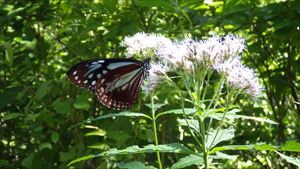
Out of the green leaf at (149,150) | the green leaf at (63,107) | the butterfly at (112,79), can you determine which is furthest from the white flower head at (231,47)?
the green leaf at (63,107)

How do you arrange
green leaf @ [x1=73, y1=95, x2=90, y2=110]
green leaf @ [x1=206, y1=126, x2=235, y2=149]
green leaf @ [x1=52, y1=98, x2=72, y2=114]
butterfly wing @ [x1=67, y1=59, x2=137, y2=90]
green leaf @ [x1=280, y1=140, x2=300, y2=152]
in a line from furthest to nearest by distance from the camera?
green leaf @ [x1=52, y1=98, x2=72, y2=114] < green leaf @ [x1=73, y1=95, x2=90, y2=110] < butterfly wing @ [x1=67, y1=59, x2=137, y2=90] < green leaf @ [x1=206, y1=126, x2=235, y2=149] < green leaf @ [x1=280, y1=140, x2=300, y2=152]

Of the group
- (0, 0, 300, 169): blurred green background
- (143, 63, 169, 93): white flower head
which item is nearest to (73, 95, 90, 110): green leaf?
(0, 0, 300, 169): blurred green background

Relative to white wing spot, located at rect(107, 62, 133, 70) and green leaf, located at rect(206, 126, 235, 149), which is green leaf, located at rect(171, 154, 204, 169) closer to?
green leaf, located at rect(206, 126, 235, 149)

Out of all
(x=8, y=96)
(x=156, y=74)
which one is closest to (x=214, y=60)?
(x=156, y=74)

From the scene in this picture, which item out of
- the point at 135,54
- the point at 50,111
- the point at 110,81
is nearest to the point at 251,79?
the point at 135,54

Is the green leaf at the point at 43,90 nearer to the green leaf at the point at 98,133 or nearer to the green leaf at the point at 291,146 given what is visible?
the green leaf at the point at 98,133

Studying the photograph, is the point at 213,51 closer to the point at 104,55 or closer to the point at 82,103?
the point at 82,103
